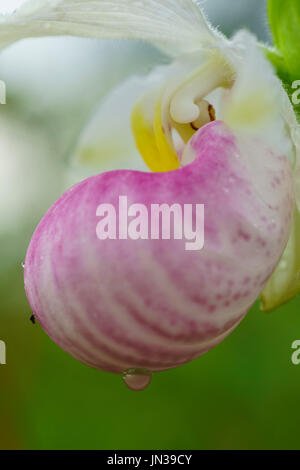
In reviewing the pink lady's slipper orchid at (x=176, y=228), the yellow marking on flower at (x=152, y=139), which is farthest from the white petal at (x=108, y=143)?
the pink lady's slipper orchid at (x=176, y=228)

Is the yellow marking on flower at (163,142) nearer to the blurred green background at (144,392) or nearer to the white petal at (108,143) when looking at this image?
the white petal at (108,143)

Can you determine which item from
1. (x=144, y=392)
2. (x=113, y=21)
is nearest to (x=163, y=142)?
(x=113, y=21)

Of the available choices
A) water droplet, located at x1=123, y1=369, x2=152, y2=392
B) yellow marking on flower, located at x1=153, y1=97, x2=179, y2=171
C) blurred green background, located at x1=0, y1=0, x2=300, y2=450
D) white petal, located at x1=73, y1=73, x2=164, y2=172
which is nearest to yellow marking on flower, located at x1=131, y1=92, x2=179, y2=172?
yellow marking on flower, located at x1=153, y1=97, x2=179, y2=171

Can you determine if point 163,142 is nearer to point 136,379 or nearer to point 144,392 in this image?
point 136,379

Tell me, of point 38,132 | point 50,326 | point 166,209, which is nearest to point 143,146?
point 166,209

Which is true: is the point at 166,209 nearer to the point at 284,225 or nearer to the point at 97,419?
the point at 284,225

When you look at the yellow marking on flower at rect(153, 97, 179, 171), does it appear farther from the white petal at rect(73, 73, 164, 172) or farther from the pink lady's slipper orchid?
the white petal at rect(73, 73, 164, 172)
